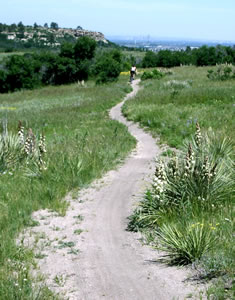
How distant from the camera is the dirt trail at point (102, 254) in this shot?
514cm

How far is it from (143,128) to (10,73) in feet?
148

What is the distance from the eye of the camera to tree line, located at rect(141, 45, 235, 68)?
173 ft

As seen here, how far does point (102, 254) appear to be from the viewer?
612 cm

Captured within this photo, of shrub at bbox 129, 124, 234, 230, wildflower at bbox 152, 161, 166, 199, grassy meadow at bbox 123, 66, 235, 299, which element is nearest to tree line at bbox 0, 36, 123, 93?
grassy meadow at bbox 123, 66, 235, 299

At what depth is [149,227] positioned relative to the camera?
22.6 ft

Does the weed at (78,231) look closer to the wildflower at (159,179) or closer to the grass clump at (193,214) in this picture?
the grass clump at (193,214)

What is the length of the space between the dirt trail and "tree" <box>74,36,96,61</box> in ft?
150

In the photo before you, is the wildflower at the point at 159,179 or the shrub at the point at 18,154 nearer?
the wildflower at the point at 159,179

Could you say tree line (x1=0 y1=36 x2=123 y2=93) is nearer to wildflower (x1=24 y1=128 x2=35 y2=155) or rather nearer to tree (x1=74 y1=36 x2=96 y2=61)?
tree (x1=74 y1=36 x2=96 y2=61)

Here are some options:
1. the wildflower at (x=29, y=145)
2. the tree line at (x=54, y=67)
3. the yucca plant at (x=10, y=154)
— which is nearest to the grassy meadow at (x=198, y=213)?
the wildflower at (x=29, y=145)

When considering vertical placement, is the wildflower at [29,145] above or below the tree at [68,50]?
below

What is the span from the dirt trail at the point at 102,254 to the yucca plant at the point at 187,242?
8.7 inches

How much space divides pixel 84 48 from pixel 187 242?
49816mm

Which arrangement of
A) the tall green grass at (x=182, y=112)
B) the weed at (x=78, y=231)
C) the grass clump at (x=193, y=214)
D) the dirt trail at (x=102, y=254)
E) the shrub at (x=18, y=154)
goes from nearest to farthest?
the dirt trail at (x=102, y=254)
the grass clump at (x=193, y=214)
the weed at (x=78, y=231)
the shrub at (x=18, y=154)
the tall green grass at (x=182, y=112)
